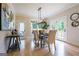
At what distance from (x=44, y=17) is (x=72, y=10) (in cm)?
200

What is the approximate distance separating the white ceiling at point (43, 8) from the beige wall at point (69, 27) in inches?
→ 9.6

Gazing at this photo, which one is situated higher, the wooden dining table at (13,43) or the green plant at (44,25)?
the green plant at (44,25)

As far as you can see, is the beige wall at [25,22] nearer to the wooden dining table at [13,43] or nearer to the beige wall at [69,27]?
the beige wall at [69,27]

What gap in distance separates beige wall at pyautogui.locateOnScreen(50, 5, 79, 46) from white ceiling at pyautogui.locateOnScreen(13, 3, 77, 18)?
0.80 ft

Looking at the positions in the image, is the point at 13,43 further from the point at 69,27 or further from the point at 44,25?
the point at 69,27

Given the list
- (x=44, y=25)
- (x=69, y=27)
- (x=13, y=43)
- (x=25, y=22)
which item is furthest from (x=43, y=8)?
(x=13, y=43)

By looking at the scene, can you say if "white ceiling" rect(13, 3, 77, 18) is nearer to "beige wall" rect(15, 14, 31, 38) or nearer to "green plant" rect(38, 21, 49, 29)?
"beige wall" rect(15, 14, 31, 38)

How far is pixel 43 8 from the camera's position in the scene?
7.19 metres

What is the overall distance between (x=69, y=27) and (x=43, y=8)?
67.2 inches

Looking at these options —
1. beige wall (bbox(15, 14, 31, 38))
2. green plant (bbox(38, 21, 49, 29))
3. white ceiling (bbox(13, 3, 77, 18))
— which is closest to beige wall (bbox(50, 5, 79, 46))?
white ceiling (bbox(13, 3, 77, 18))

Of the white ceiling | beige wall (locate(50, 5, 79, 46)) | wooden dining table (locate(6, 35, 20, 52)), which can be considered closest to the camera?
wooden dining table (locate(6, 35, 20, 52))

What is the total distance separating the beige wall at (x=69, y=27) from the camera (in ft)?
20.2

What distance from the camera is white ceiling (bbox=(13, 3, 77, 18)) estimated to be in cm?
653

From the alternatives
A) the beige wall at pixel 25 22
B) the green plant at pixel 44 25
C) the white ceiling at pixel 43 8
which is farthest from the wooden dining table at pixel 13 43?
the beige wall at pixel 25 22
